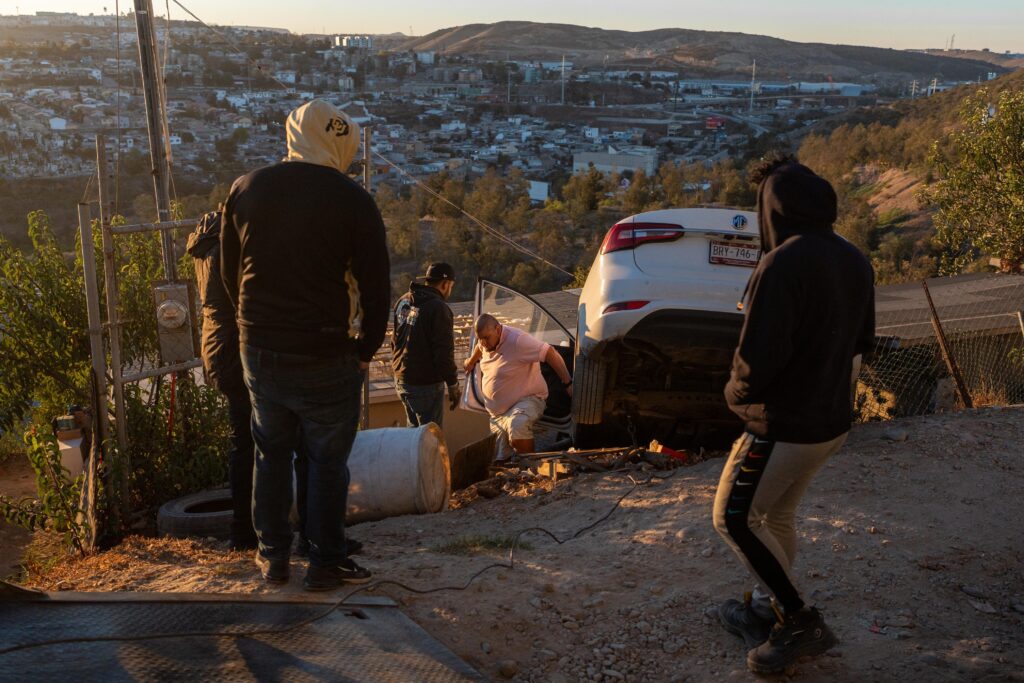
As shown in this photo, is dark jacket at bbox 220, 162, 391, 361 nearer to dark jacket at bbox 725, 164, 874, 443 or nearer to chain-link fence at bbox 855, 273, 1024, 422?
dark jacket at bbox 725, 164, 874, 443

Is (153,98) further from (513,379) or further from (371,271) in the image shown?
(371,271)

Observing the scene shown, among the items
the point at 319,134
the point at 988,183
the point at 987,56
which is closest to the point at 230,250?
the point at 319,134

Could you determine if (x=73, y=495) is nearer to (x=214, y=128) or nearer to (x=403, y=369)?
(x=403, y=369)

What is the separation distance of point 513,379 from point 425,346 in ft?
3.63

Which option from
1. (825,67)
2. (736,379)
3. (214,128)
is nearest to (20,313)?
(736,379)

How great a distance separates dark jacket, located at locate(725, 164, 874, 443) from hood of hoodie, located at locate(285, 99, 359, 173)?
5.26 ft

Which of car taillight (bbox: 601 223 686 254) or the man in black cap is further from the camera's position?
the man in black cap

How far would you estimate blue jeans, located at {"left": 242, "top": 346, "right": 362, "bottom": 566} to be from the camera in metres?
3.69

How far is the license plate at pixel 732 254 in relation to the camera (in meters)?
6.14

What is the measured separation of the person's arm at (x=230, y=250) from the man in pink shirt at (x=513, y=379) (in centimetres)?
357

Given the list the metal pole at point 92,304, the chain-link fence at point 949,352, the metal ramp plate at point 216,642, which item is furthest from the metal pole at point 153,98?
the chain-link fence at point 949,352

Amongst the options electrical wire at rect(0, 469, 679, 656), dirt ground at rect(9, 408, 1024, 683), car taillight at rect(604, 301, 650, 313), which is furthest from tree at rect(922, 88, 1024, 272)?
electrical wire at rect(0, 469, 679, 656)

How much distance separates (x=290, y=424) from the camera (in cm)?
384

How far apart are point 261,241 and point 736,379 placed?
71.1 inches
